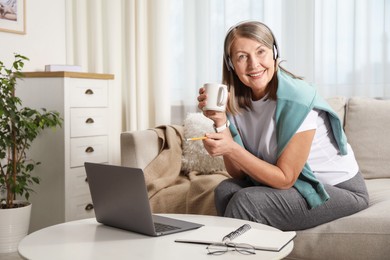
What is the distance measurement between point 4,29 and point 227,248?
2447 millimetres

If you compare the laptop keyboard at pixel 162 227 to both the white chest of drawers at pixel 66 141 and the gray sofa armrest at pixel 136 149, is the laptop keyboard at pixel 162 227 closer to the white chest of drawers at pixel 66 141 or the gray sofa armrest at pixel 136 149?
the gray sofa armrest at pixel 136 149

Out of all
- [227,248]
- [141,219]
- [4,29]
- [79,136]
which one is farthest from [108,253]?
[4,29]

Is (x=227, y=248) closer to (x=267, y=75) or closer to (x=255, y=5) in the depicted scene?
(x=267, y=75)

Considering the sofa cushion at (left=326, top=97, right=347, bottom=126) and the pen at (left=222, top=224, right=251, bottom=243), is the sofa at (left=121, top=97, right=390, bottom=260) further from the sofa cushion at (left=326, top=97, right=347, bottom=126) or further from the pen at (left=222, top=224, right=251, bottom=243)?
the pen at (left=222, top=224, right=251, bottom=243)

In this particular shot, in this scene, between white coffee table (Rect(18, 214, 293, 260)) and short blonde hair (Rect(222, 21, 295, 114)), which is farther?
short blonde hair (Rect(222, 21, 295, 114))

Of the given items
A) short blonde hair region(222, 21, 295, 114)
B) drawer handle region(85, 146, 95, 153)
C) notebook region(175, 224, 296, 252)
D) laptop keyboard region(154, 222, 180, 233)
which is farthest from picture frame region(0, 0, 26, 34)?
notebook region(175, 224, 296, 252)

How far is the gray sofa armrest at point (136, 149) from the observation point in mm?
2611

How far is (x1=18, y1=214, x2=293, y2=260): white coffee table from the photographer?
130 centimetres

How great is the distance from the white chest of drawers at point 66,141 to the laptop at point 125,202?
1564mm

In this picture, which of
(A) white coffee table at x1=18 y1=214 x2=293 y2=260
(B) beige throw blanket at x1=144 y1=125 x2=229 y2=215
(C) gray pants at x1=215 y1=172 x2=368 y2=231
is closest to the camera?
(A) white coffee table at x1=18 y1=214 x2=293 y2=260

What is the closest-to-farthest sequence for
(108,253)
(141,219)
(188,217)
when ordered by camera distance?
(108,253)
(141,219)
(188,217)

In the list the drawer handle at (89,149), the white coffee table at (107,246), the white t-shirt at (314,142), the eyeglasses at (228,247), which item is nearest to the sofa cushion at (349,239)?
→ the white t-shirt at (314,142)

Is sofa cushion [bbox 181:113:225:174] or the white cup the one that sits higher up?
the white cup

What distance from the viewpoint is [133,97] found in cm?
379
